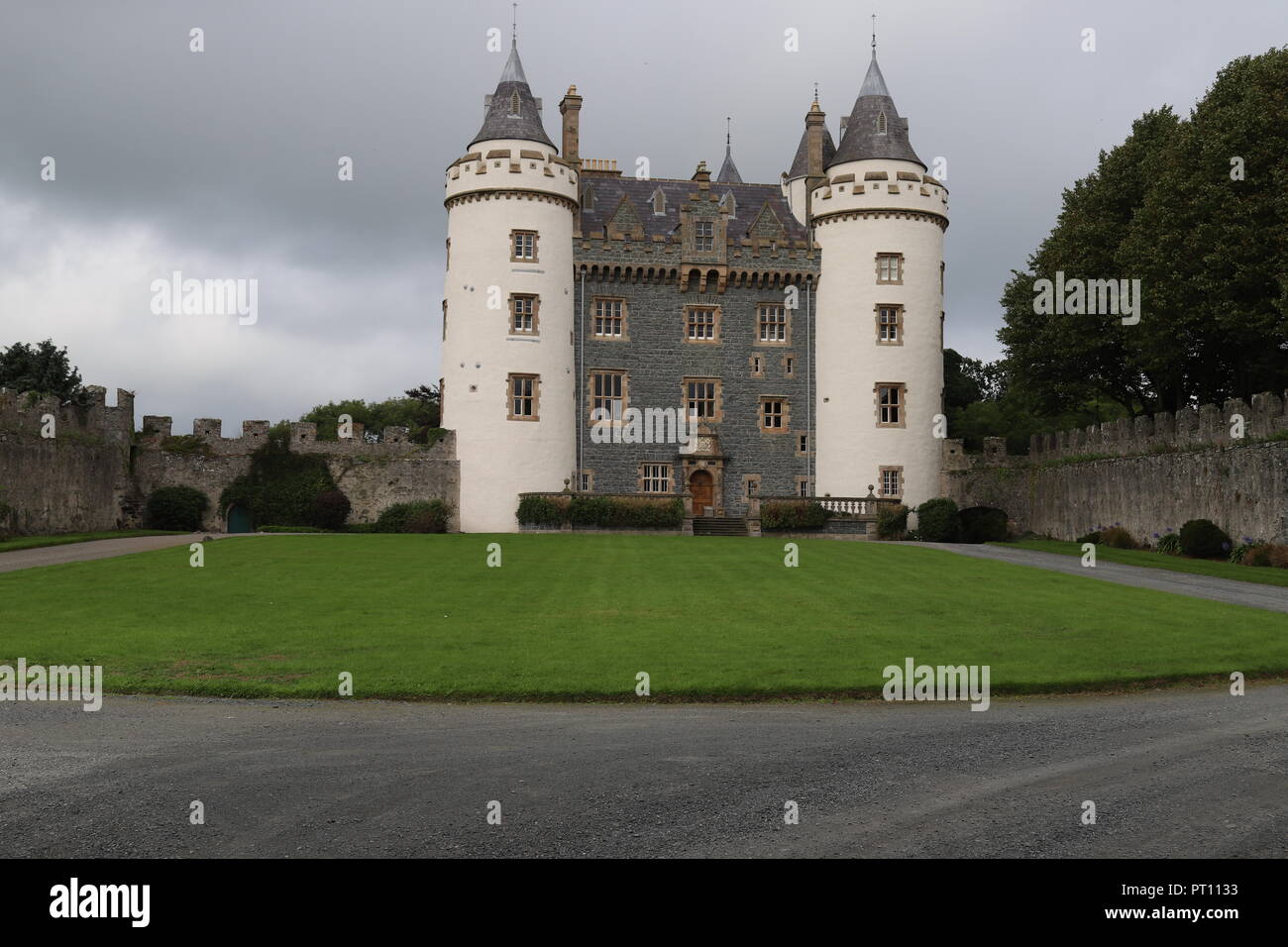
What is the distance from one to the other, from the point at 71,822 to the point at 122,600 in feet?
45.1

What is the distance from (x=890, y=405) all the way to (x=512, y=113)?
2081 cm

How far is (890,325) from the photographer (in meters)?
49.6

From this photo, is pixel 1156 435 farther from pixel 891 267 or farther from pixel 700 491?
pixel 700 491

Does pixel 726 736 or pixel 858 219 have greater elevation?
pixel 858 219

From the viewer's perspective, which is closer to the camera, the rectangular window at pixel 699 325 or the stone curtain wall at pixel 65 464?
the stone curtain wall at pixel 65 464

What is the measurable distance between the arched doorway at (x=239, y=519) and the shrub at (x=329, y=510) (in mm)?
2830

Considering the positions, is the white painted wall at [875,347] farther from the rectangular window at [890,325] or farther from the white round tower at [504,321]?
the white round tower at [504,321]

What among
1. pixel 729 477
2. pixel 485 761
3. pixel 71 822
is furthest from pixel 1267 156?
pixel 71 822

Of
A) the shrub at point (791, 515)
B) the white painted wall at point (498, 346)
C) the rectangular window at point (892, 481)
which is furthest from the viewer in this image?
the rectangular window at point (892, 481)

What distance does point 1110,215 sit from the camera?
144 ft

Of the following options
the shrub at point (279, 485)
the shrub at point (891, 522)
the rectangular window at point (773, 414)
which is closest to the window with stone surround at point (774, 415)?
the rectangular window at point (773, 414)

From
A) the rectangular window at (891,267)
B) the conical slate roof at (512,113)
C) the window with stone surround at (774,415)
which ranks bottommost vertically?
the window with stone surround at (774,415)

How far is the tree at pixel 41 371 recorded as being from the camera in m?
61.2
